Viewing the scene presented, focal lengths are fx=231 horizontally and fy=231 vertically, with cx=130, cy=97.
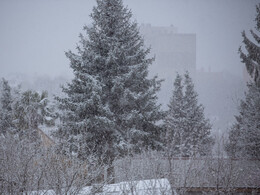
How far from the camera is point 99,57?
467 inches

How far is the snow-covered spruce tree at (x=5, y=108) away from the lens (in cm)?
1886

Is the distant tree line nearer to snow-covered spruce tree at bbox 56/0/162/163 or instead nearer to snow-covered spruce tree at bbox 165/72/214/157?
snow-covered spruce tree at bbox 56/0/162/163

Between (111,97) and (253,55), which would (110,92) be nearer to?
(111,97)

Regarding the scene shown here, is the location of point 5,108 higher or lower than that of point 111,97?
higher

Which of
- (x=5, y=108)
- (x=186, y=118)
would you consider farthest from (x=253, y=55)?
(x=5, y=108)

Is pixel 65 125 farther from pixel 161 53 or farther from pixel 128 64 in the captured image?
pixel 161 53

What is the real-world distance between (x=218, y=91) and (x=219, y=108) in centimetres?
611

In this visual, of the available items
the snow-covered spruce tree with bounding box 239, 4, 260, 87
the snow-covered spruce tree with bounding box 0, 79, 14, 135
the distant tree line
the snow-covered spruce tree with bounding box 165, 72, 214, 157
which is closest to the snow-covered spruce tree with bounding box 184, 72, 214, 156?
the snow-covered spruce tree with bounding box 165, 72, 214, 157

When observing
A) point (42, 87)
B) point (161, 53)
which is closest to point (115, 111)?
point (42, 87)

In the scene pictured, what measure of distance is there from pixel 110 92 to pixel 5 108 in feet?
39.5

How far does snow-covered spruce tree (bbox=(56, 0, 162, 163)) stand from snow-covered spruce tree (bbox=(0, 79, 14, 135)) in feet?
30.6

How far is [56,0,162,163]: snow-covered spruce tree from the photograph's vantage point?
37.2ft

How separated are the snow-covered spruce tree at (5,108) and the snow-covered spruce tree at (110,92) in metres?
9.33

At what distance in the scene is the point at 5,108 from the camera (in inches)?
764
